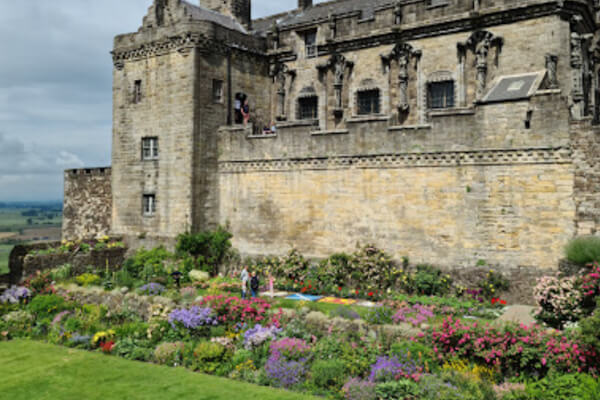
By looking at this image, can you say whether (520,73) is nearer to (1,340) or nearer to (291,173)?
(291,173)

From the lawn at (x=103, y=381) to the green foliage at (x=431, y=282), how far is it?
10155mm

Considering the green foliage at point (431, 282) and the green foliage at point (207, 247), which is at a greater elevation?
the green foliage at point (207, 247)

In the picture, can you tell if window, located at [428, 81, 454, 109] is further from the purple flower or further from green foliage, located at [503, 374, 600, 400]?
green foliage, located at [503, 374, 600, 400]

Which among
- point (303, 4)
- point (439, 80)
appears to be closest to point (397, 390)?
point (439, 80)

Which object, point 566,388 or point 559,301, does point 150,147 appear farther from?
point 566,388

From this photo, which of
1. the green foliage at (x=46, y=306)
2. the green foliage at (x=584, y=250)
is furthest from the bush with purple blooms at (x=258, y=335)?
the green foliage at (x=584, y=250)

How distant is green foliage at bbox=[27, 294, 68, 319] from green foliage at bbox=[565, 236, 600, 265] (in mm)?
17628

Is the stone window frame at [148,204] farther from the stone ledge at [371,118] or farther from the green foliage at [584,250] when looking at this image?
the green foliage at [584,250]

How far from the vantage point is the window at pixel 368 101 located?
91.5ft

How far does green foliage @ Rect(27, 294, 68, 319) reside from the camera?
718 inches

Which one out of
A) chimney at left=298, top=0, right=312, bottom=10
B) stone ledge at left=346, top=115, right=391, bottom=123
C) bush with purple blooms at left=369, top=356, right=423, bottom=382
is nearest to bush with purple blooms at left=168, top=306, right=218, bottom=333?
bush with purple blooms at left=369, top=356, right=423, bottom=382

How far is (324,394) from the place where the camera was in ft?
38.6

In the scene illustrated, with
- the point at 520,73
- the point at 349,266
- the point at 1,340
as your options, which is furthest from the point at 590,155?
the point at 1,340

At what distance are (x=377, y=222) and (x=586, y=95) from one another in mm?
11877
